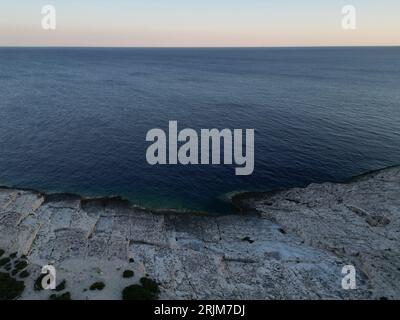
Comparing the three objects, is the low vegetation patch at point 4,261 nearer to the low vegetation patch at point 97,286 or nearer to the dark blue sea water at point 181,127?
the low vegetation patch at point 97,286

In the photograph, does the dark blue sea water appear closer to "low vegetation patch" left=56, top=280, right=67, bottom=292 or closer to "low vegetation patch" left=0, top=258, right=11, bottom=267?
"low vegetation patch" left=0, top=258, right=11, bottom=267

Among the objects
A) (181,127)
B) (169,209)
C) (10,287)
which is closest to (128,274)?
(10,287)

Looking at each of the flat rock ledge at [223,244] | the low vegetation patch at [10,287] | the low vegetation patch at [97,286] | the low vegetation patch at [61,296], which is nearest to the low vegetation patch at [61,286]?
the flat rock ledge at [223,244]

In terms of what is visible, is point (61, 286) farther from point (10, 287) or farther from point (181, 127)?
point (181, 127)

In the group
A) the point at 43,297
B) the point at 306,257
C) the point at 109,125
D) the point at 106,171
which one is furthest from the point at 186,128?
the point at 43,297

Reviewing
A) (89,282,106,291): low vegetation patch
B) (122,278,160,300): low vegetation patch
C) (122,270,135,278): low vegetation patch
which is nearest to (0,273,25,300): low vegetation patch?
(89,282,106,291): low vegetation patch

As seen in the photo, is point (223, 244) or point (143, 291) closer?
point (143, 291)
